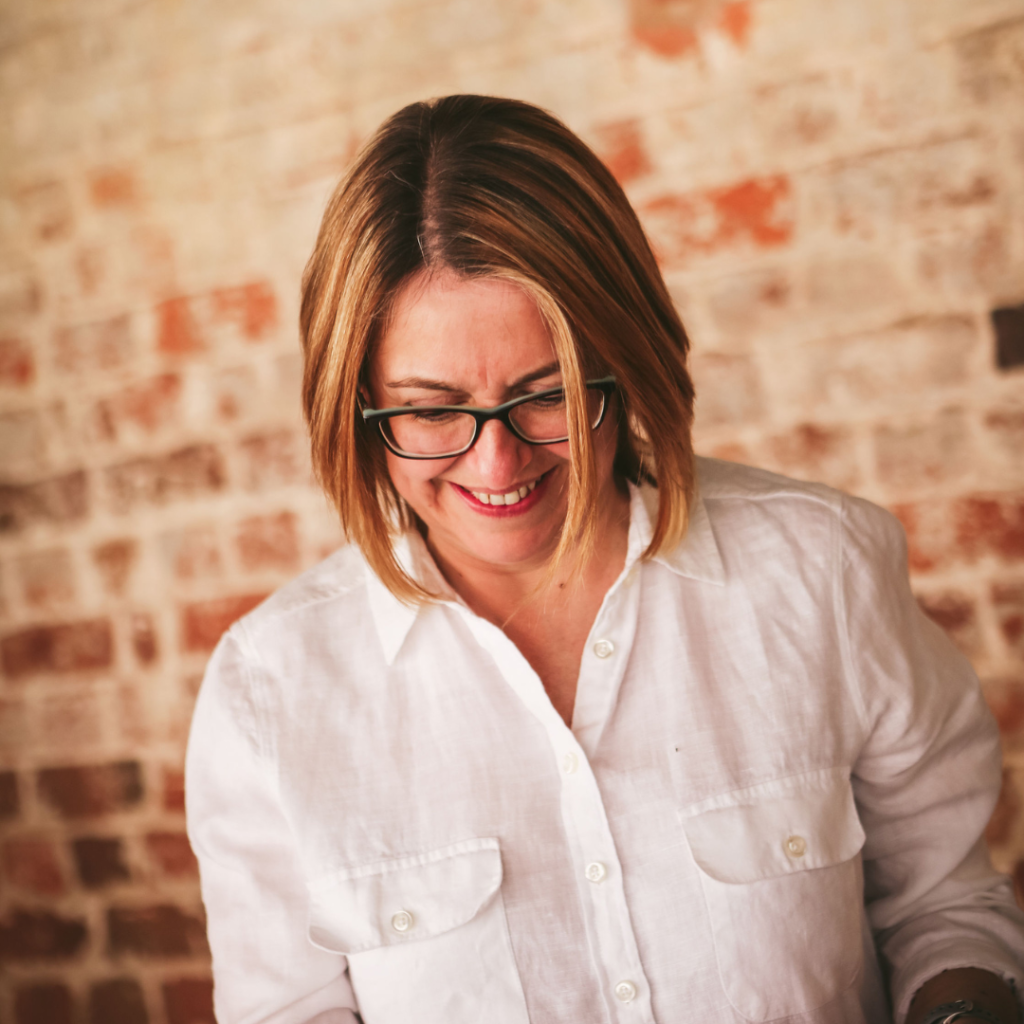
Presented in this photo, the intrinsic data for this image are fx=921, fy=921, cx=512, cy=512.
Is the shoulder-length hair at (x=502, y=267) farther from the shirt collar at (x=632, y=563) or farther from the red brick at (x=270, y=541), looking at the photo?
the red brick at (x=270, y=541)

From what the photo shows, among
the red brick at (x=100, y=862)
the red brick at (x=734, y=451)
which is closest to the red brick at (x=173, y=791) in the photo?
the red brick at (x=100, y=862)

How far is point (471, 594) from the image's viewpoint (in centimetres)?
128

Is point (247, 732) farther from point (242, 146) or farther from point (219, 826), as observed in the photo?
point (242, 146)

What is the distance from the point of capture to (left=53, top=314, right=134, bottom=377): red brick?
7.22ft

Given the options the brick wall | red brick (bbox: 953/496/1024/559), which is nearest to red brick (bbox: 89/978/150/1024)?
the brick wall

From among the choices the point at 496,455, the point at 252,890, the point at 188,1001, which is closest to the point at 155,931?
the point at 188,1001

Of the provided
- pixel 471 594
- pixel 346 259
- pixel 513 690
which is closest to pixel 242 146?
pixel 346 259

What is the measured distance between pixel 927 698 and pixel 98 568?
6.15 feet

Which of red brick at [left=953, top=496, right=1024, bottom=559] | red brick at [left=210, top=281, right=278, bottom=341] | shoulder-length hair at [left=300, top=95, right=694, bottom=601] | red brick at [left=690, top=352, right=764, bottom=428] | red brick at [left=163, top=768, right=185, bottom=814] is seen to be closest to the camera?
shoulder-length hair at [left=300, top=95, right=694, bottom=601]

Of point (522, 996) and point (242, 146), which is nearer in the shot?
point (522, 996)

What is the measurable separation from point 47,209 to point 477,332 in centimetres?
171

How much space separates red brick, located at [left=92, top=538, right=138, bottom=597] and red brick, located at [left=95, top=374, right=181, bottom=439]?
26cm

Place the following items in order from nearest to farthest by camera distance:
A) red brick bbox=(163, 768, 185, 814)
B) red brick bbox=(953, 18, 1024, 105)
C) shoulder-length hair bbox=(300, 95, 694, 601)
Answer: shoulder-length hair bbox=(300, 95, 694, 601) < red brick bbox=(953, 18, 1024, 105) < red brick bbox=(163, 768, 185, 814)

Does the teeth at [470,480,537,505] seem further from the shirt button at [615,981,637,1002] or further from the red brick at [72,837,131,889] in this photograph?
the red brick at [72,837,131,889]
